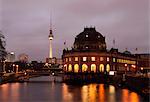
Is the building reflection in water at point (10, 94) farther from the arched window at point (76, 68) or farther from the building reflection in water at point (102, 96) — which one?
the arched window at point (76, 68)

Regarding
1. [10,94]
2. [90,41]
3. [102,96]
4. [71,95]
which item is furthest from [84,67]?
[102,96]

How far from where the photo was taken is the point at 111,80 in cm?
14225

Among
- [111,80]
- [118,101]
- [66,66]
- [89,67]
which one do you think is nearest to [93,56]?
[89,67]

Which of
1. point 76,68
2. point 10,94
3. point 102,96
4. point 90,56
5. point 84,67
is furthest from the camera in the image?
point 76,68

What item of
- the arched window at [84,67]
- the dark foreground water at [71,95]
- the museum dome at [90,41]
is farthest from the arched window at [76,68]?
the dark foreground water at [71,95]

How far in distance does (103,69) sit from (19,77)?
41.2 m

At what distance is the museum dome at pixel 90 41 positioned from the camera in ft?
582

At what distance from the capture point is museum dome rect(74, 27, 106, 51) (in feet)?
582

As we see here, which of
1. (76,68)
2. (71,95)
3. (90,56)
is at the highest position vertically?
(90,56)

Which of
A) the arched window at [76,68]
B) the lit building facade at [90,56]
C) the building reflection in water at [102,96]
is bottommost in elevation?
the building reflection in water at [102,96]

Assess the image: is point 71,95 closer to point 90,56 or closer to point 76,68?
point 90,56

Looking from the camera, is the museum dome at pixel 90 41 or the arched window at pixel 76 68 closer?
the arched window at pixel 76 68

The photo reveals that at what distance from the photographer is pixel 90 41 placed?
17862 centimetres

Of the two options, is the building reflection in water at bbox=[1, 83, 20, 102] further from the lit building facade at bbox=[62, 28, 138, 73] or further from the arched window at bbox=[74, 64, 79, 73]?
the arched window at bbox=[74, 64, 79, 73]
